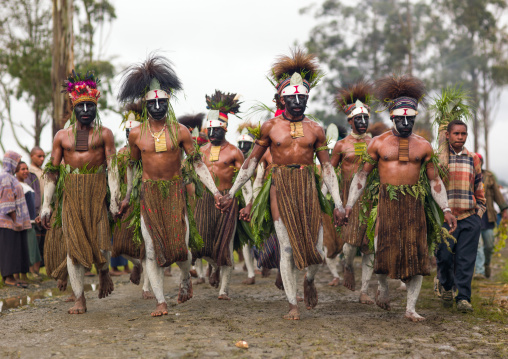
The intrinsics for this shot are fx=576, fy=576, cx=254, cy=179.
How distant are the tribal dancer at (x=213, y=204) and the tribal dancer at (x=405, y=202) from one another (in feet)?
6.90

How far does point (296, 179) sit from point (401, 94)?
4.70ft

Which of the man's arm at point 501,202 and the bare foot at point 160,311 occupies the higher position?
the man's arm at point 501,202

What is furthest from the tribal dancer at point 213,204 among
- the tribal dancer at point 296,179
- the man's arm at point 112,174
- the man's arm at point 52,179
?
the man's arm at point 52,179

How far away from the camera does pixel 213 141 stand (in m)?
8.04

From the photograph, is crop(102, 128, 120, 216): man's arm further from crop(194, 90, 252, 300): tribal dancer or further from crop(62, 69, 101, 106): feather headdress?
crop(194, 90, 252, 300): tribal dancer

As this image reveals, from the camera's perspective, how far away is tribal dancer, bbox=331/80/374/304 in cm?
726

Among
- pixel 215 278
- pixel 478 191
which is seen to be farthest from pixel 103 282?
pixel 478 191

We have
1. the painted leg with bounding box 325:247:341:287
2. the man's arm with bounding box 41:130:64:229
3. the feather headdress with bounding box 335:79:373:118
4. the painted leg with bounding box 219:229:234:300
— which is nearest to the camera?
the man's arm with bounding box 41:130:64:229

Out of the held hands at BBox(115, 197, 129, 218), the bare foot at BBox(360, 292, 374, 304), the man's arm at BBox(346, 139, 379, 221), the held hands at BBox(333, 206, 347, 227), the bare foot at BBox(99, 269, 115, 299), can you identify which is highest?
the man's arm at BBox(346, 139, 379, 221)

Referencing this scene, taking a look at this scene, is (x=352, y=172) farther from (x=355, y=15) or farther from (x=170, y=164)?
(x=355, y=15)

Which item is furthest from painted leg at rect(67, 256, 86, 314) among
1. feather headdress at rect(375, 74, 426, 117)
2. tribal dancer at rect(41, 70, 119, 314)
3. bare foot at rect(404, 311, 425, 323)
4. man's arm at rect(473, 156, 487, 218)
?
man's arm at rect(473, 156, 487, 218)

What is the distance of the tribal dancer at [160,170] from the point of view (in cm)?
609

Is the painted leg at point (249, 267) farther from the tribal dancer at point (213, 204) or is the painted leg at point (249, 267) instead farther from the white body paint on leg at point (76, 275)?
the white body paint on leg at point (76, 275)

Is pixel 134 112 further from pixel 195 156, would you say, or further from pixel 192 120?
pixel 195 156
